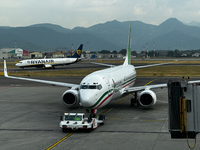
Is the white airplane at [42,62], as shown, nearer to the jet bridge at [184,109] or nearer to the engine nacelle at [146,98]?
the engine nacelle at [146,98]

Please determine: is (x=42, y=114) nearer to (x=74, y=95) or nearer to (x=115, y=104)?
(x=74, y=95)

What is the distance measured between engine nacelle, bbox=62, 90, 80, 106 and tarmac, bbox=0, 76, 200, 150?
1654 mm

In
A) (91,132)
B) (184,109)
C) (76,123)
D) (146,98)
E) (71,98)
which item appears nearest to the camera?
(184,109)

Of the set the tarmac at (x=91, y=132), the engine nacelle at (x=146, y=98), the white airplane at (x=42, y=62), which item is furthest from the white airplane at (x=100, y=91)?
the white airplane at (x=42, y=62)

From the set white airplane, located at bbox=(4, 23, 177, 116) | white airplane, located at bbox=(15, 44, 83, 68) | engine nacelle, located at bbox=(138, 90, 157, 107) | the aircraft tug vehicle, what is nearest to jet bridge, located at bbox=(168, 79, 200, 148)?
the aircraft tug vehicle

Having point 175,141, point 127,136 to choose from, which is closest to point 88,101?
point 127,136

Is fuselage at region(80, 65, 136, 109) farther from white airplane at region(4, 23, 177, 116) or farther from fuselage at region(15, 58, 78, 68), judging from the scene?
fuselage at region(15, 58, 78, 68)

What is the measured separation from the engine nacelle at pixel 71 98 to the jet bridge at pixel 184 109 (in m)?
17.3

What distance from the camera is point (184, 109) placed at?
16.3 metres

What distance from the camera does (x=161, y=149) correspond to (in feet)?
63.8

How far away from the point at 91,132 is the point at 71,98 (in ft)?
30.9

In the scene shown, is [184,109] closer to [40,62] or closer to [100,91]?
[100,91]

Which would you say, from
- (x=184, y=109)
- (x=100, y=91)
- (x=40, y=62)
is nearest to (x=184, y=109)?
(x=184, y=109)

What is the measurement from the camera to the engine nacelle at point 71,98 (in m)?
32.6
